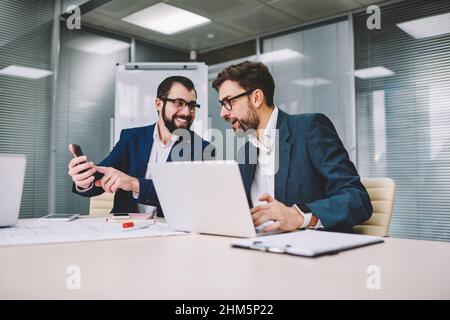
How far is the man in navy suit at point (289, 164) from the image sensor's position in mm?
1387

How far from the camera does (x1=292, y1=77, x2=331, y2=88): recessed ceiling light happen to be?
15.0 feet

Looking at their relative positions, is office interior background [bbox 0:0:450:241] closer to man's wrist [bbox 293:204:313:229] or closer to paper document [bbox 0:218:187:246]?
paper document [bbox 0:218:187:246]

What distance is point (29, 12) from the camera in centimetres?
424

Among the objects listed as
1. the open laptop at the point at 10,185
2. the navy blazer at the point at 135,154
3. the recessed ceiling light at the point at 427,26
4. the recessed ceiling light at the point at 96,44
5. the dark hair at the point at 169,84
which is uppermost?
the recessed ceiling light at the point at 96,44

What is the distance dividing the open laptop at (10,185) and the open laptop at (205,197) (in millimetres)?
577

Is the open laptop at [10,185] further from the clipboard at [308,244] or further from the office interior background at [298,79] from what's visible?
the office interior background at [298,79]

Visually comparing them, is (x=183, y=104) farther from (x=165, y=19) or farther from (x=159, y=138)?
(x=165, y=19)

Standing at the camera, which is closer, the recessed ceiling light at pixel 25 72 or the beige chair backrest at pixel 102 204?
the beige chair backrest at pixel 102 204

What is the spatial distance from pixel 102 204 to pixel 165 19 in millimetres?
2622

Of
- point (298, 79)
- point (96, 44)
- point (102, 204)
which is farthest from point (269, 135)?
point (96, 44)

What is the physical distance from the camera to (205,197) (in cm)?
122

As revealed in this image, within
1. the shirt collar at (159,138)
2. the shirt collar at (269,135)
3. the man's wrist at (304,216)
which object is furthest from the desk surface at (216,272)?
the shirt collar at (159,138)
